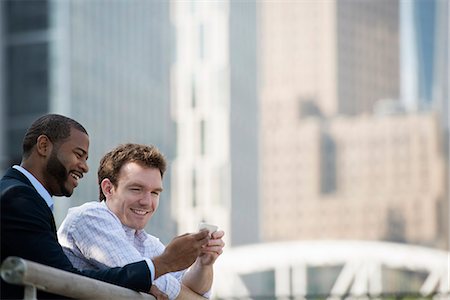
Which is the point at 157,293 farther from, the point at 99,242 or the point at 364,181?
the point at 364,181

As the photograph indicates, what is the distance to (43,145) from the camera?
4.47 metres

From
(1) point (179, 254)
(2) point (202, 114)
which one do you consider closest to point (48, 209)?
(1) point (179, 254)

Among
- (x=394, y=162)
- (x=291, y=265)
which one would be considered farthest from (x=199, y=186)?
(x=394, y=162)

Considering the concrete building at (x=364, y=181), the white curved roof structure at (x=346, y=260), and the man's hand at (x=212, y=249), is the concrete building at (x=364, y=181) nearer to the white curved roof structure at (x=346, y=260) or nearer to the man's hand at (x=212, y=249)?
the white curved roof structure at (x=346, y=260)

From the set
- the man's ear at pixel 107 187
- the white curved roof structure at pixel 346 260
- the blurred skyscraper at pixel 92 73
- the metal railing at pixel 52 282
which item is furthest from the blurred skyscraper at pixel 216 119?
the metal railing at pixel 52 282

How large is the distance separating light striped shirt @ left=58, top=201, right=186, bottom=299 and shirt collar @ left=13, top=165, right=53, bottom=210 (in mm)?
382

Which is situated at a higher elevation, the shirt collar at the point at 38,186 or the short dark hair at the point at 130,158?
the short dark hair at the point at 130,158

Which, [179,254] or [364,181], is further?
[364,181]

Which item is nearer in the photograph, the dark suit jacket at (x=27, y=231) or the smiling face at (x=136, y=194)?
the dark suit jacket at (x=27, y=231)

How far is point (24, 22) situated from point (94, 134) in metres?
8.58

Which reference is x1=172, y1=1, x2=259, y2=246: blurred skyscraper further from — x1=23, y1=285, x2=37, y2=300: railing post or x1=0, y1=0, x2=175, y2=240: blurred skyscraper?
x1=23, y1=285, x2=37, y2=300: railing post

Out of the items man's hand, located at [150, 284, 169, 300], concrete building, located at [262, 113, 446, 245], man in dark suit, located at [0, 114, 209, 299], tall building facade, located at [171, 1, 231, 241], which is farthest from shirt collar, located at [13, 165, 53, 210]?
concrete building, located at [262, 113, 446, 245]

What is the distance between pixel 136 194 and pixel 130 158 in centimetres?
A: 14

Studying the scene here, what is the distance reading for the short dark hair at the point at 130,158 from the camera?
16.0ft
